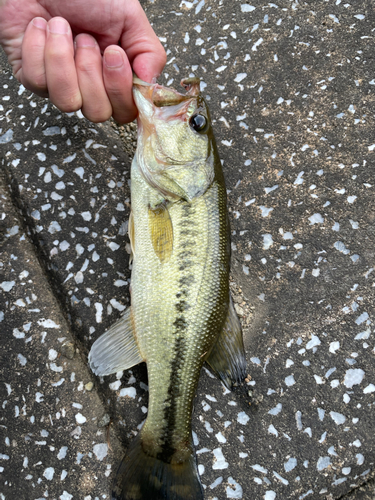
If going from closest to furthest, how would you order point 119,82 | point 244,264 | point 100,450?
point 119,82, point 100,450, point 244,264

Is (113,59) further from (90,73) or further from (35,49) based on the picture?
(35,49)

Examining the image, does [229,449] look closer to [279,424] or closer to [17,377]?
[279,424]

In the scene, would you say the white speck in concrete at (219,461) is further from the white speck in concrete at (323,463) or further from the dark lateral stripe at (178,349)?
the white speck in concrete at (323,463)

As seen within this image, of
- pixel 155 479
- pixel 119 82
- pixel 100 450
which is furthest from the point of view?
pixel 100 450

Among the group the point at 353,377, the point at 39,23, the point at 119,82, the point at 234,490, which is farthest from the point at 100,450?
the point at 39,23

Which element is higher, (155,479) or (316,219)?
(316,219)

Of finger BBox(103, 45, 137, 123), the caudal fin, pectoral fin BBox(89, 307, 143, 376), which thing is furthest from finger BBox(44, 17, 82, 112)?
the caudal fin
